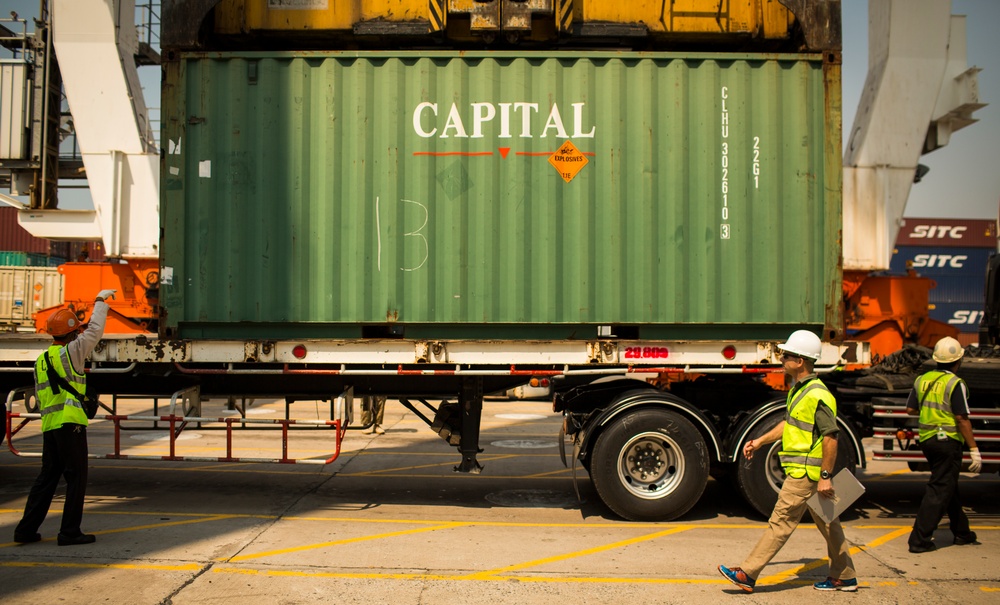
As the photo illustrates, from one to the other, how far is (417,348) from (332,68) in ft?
8.97

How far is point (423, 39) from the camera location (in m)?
7.70

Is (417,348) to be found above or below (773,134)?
below

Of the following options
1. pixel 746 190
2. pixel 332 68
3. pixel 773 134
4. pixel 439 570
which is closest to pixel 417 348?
pixel 439 570

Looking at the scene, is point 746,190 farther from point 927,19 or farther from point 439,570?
point 439,570

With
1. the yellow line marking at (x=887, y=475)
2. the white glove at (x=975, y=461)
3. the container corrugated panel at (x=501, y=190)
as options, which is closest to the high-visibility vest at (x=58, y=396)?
the container corrugated panel at (x=501, y=190)

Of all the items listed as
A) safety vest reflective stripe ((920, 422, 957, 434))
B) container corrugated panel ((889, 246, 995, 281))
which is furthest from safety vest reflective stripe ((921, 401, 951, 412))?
container corrugated panel ((889, 246, 995, 281))

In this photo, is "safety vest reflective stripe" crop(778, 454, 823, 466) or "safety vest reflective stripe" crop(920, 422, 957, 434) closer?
"safety vest reflective stripe" crop(778, 454, 823, 466)

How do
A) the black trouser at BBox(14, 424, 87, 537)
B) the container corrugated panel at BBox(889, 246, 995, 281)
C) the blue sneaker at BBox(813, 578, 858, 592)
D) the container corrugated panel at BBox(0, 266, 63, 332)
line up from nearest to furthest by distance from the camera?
the blue sneaker at BBox(813, 578, 858, 592)
the black trouser at BBox(14, 424, 87, 537)
the container corrugated panel at BBox(0, 266, 63, 332)
the container corrugated panel at BBox(889, 246, 995, 281)

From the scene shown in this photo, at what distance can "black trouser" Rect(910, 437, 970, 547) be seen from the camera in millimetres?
6309

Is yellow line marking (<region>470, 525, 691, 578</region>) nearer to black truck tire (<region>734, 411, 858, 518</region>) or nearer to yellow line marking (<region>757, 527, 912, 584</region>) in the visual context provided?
black truck tire (<region>734, 411, 858, 518</region>)

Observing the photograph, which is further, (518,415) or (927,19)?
(518,415)

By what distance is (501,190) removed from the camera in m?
7.39

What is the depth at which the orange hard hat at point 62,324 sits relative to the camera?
6379 millimetres

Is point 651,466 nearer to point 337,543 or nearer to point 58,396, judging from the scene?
point 337,543
